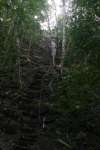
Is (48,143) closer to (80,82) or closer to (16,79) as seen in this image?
(80,82)

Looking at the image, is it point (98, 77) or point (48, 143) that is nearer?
point (98, 77)

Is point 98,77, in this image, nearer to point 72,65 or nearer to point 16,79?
point 72,65

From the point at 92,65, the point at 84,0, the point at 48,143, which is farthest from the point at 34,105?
the point at 84,0

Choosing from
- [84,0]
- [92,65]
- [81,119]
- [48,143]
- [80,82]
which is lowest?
[48,143]

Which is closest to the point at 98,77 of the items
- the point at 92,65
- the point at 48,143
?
the point at 92,65

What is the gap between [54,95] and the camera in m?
8.43

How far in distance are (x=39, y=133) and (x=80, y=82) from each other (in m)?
1.78

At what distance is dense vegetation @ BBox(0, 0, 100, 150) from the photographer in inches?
230

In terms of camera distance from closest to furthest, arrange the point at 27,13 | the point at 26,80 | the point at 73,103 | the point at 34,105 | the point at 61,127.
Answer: the point at 73,103
the point at 61,127
the point at 34,105
the point at 27,13
the point at 26,80

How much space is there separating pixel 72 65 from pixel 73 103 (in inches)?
41.9

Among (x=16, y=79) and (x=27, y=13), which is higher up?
(x=27, y=13)

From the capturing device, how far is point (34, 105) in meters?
8.26

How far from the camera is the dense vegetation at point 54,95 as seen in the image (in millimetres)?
5852

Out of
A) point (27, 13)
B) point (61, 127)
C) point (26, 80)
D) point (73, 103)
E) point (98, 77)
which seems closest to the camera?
point (98, 77)
